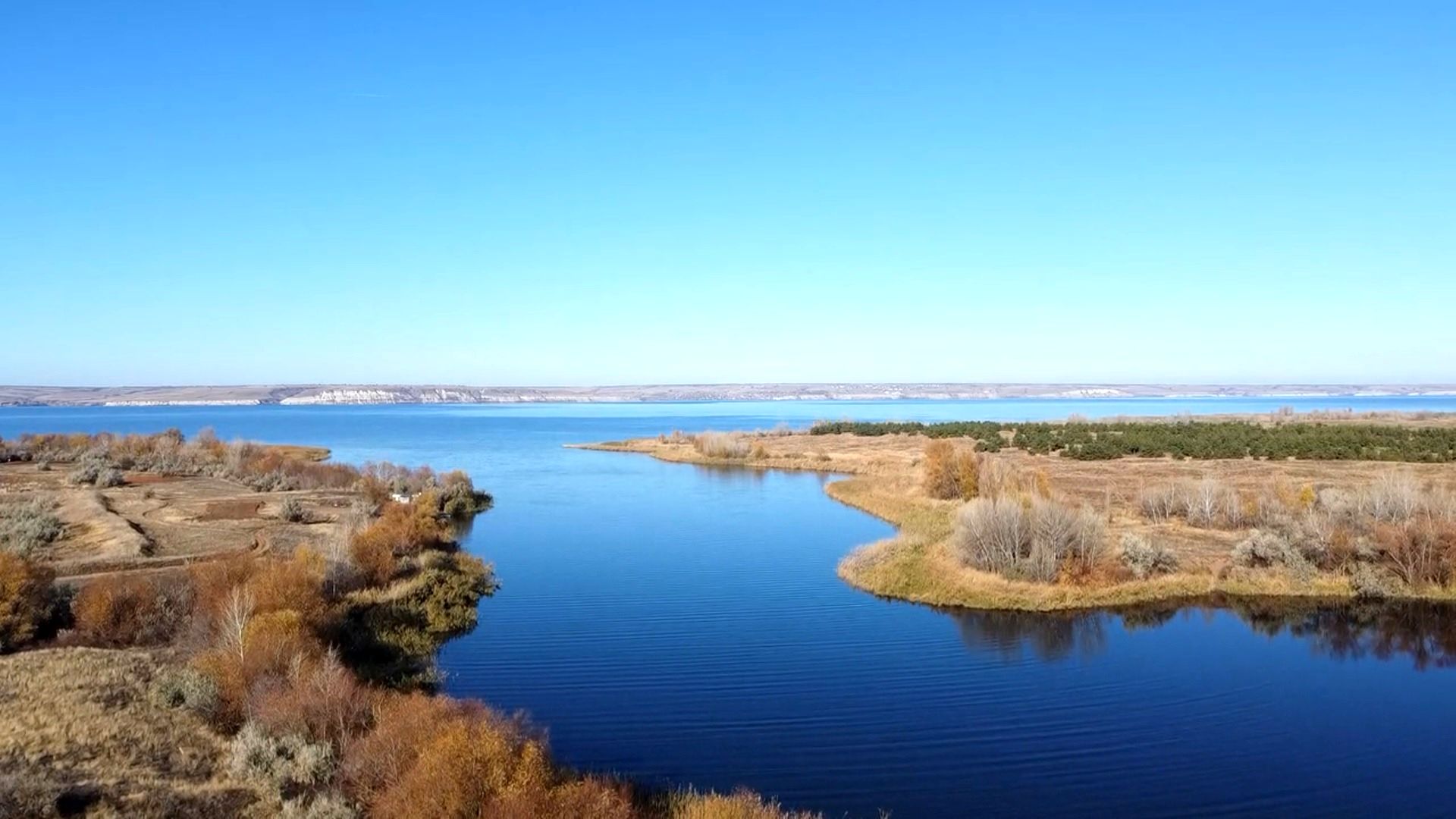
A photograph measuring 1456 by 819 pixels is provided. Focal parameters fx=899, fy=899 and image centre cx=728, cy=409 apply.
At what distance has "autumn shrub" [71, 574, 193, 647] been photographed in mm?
18328

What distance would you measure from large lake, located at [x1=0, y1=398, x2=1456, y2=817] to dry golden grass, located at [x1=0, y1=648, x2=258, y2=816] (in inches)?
210

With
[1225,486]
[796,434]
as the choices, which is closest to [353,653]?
[1225,486]

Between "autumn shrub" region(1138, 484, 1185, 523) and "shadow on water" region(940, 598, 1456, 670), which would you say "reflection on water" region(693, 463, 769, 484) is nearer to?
"autumn shrub" region(1138, 484, 1185, 523)

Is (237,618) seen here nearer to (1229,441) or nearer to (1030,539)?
(1030,539)

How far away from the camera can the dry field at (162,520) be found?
26.2 m

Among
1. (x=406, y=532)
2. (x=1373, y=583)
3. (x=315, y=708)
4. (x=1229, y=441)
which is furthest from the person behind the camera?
(x=1229, y=441)

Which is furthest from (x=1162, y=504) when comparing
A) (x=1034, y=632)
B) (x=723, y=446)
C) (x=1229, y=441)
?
(x=723, y=446)

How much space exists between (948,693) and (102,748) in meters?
14.5

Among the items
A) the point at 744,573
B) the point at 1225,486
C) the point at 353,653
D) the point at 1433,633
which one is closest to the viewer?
the point at 353,653

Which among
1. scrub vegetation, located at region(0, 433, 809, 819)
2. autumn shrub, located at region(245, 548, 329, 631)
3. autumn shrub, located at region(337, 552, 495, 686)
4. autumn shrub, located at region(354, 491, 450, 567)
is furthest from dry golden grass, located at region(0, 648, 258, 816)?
autumn shrub, located at region(354, 491, 450, 567)

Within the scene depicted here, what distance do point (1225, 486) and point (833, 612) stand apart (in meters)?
23.0

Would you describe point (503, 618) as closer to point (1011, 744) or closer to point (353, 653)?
point (353, 653)

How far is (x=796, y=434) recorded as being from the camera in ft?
323

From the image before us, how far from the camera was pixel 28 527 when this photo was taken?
91.1ft
